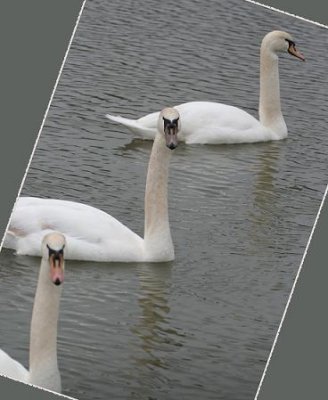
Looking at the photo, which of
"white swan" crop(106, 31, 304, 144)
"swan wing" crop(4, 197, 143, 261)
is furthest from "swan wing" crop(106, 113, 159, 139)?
"swan wing" crop(4, 197, 143, 261)

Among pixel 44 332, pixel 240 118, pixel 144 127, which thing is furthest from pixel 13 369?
pixel 240 118

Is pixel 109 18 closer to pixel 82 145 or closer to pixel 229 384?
pixel 82 145

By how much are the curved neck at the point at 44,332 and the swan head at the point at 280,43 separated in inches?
122

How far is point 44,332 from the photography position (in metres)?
18.5

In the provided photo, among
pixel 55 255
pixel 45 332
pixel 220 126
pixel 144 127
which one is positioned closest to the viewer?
pixel 55 255

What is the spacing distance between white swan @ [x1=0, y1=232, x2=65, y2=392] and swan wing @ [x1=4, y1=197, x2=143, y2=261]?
1.05 metres

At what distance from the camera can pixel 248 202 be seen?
20125mm

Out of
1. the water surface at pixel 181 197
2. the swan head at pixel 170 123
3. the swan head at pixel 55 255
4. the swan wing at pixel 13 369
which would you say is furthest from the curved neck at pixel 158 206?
the swan head at pixel 55 255

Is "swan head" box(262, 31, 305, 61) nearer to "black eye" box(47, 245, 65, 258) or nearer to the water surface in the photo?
the water surface

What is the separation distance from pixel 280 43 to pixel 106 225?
1983mm

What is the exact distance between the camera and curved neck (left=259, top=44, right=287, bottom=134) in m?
20.6

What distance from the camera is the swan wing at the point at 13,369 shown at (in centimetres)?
1873

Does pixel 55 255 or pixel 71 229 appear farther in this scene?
pixel 71 229

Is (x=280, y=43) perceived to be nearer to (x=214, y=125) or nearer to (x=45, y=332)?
(x=214, y=125)
